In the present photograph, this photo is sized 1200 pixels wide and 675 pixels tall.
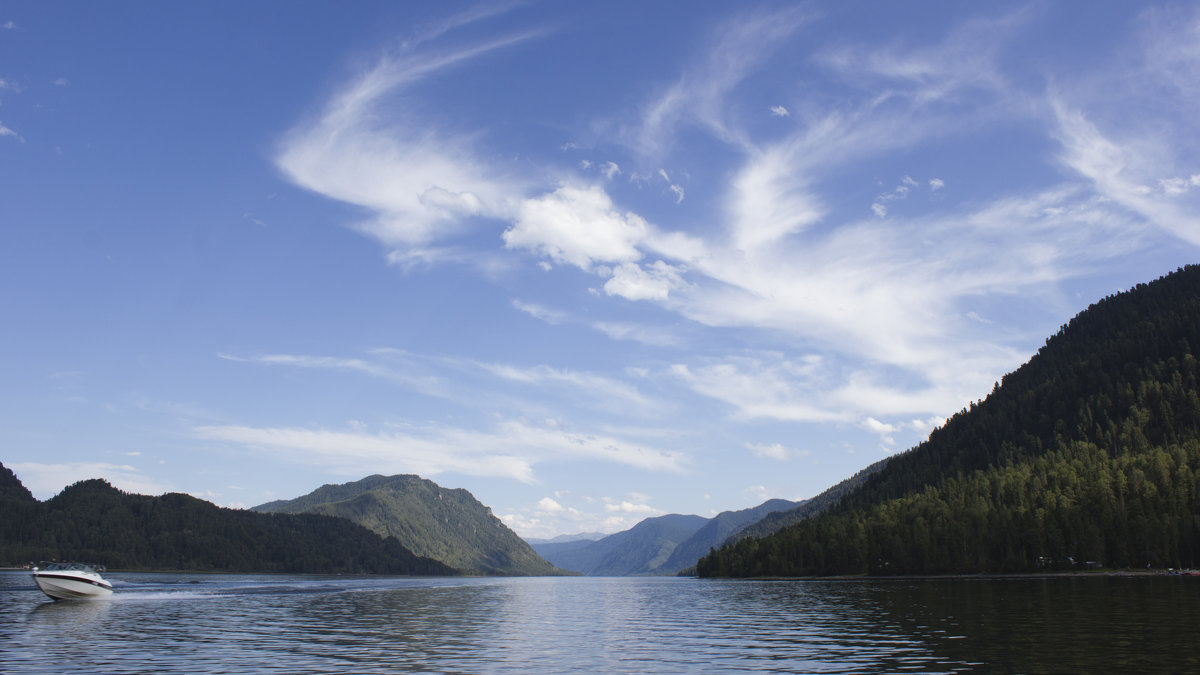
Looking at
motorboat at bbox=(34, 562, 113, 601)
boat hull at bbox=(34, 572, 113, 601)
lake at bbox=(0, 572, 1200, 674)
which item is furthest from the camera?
motorboat at bbox=(34, 562, 113, 601)

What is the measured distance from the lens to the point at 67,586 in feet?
409

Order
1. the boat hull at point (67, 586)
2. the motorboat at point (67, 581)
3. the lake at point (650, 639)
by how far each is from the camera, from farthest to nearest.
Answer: the motorboat at point (67, 581)
the boat hull at point (67, 586)
the lake at point (650, 639)

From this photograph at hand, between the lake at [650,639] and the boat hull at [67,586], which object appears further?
the boat hull at [67,586]

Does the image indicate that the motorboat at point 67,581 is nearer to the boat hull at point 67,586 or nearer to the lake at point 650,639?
the boat hull at point 67,586

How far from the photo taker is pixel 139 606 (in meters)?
123

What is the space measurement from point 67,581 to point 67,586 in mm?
1073

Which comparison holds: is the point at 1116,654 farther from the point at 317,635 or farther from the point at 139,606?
the point at 139,606

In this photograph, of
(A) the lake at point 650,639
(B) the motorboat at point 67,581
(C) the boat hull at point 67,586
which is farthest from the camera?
(B) the motorboat at point 67,581

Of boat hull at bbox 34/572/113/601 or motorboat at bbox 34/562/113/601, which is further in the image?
motorboat at bbox 34/562/113/601

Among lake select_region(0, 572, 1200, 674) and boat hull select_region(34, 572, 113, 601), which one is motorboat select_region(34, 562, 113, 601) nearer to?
boat hull select_region(34, 572, 113, 601)

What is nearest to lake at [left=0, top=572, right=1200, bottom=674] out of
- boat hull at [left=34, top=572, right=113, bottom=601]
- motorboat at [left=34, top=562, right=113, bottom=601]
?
boat hull at [left=34, top=572, right=113, bottom=601]

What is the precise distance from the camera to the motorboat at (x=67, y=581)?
121500mm

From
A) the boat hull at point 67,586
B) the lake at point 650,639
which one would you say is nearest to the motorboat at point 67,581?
the boat hull at point 67,586

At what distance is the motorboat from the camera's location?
122 meters
